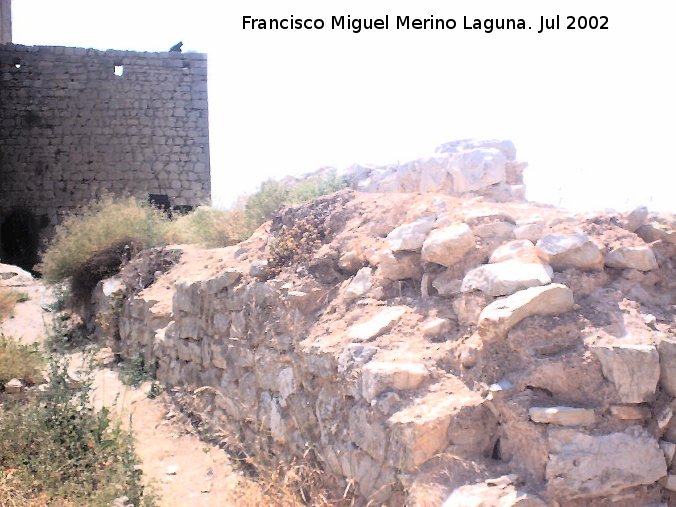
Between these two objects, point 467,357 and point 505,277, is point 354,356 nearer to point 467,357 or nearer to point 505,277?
point 467,357

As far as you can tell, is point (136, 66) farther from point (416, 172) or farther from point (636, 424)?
point (636, 424)

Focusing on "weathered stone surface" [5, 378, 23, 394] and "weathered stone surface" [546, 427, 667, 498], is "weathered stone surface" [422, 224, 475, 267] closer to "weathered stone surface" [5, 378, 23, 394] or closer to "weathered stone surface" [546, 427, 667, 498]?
"weathered stone surface" [546, 427, 667, 498]

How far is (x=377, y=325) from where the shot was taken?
4414 mm

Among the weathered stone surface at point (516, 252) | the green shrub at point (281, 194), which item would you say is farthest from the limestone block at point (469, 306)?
the green shrub at point (281, 194)

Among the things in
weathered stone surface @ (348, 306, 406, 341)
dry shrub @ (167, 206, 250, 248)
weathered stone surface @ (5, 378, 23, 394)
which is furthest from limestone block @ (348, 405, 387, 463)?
dry shrub @ (167, 206, 250, 248)

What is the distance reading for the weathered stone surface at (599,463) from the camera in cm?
318

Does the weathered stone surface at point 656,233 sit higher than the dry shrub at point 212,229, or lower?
higher

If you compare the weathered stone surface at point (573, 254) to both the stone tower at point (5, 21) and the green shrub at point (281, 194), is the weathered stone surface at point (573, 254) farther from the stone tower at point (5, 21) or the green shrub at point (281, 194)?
the stone tower at point (5, 21)

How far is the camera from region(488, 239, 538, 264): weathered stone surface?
4.15 metres

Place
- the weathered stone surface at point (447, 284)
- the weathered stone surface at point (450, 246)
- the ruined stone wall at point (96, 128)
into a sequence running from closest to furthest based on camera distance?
the weathered stone surface at point (447, 284)
the weathered stone surface at point (450, 246)
the ruined stone wall at point (96, 128)

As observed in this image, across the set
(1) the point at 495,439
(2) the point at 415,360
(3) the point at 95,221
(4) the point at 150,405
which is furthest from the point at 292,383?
(3) the point at 95,221

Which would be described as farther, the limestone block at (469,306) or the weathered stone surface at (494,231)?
the weathered stone surface at (494,231)

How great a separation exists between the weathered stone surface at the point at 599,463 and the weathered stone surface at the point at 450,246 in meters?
1.40

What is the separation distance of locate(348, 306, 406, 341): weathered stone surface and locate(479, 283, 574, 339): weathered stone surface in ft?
2.43
